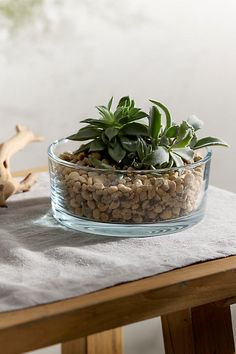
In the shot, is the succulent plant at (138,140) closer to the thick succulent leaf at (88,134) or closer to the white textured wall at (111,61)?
the thick succulent leaf at (88,134)

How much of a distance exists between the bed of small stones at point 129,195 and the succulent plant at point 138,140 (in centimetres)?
2

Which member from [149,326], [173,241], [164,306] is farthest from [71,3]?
[164,306]

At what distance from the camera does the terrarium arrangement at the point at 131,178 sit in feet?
2.98

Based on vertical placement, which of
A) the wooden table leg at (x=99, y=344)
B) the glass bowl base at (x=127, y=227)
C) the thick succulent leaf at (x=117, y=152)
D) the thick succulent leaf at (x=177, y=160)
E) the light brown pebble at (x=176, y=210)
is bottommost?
the wooden table leg at (x=99, y=344)

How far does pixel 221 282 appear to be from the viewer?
829 millimetres

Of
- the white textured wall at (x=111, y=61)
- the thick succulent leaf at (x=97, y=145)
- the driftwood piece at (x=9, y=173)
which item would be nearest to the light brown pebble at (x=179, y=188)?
the thick succulent leaf at (x=97, y=145)

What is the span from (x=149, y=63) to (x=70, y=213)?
842 millimetres

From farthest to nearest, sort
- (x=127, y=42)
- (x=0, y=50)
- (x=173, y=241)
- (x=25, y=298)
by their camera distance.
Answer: (x=127, y=42) < (x=0, y=50) < (x=173, y=241) < (x=25, y=298)

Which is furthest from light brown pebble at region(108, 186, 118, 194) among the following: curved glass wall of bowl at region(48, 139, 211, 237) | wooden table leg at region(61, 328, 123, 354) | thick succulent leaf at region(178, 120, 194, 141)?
wooden table leg at region(61, 328, 123, 354)

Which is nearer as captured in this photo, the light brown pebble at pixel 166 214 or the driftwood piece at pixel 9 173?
the light brown pebble at pixel 166 214

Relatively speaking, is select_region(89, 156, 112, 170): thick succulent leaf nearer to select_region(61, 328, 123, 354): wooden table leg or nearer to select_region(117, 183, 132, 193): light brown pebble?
select_region(117, 183, 132, 193): light brown pebble

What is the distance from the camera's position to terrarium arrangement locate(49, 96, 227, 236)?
909mm

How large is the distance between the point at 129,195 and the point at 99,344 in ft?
1.12

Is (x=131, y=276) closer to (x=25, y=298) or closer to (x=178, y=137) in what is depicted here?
(x=25, y=298)
